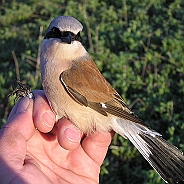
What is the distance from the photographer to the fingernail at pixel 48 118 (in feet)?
10.2

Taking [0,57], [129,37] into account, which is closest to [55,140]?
[129,37]

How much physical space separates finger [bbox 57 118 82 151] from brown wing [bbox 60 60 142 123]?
233 mm

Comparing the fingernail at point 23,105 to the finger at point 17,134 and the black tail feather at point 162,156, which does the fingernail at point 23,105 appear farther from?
the black tail feather at point 162,156

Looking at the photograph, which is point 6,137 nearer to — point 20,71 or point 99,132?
point 99,132

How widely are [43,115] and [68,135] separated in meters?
0.26

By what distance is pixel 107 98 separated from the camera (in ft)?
11.7

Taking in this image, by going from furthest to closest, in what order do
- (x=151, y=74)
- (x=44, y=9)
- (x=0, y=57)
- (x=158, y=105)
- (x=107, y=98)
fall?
(x=44, y=9) → (x=0, y=57) → (x=151, y=74) → (x=158, y=105) → (x=107, y=98)

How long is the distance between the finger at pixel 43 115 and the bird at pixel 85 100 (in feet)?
0.19

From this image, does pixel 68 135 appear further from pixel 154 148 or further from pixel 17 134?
pixel 154 148

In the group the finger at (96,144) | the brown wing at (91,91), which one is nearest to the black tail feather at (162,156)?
the brown wing at (91,91)

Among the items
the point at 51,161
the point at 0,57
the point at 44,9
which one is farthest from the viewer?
the point at 44,9

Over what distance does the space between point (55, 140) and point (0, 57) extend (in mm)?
4478

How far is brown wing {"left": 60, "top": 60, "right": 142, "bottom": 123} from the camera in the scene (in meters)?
3.33

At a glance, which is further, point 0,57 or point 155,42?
point 0,57
